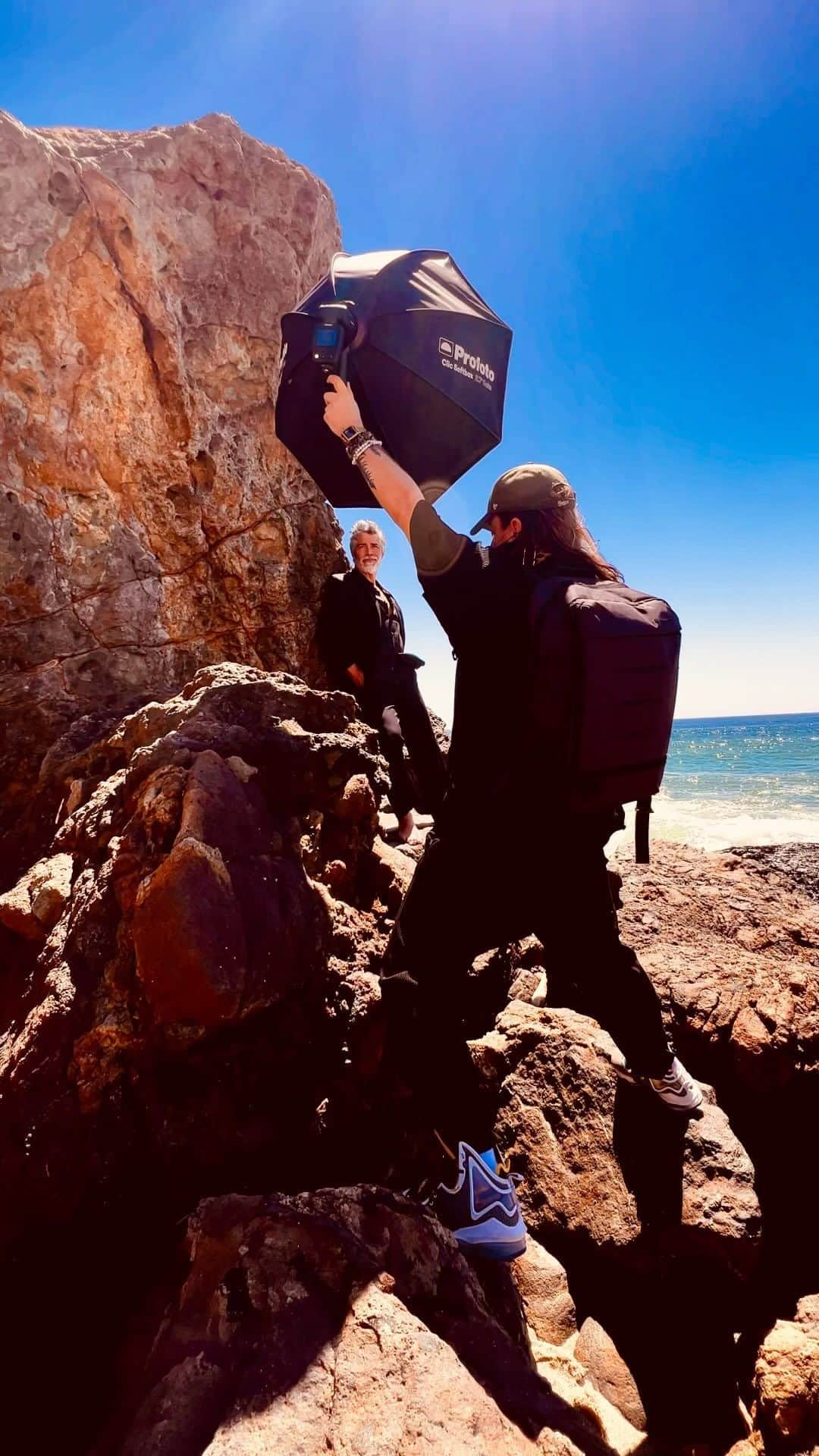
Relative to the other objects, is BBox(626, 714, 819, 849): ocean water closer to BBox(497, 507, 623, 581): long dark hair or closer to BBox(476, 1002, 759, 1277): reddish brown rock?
BBox(476, 1002, 759, 1277): reddish brown rock

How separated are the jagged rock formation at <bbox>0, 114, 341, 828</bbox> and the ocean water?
593cm

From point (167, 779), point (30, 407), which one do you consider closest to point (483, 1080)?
point (167, 779)

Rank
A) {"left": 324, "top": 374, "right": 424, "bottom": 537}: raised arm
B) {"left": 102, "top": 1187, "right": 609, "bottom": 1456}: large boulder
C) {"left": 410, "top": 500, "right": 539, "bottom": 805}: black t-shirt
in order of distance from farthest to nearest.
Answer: {"left": 324, "top": 374, "right": 424, "bottom": 537}: raised arm → {"left": 410, "top": 500, "right": 539, "bottom": 805}: black t-shirt → {"left": 102, "top": 1187, "right": 609, "bottom": 1456}: large boulder

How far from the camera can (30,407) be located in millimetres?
3855

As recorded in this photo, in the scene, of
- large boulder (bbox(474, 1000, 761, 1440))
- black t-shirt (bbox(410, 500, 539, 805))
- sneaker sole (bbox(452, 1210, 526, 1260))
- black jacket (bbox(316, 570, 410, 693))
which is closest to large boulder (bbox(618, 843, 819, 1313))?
large boulder (bbox(474, 1000, 761, 1440))

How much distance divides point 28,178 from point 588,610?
460cm

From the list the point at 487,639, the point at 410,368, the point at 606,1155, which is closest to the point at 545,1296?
the point at 606,1155

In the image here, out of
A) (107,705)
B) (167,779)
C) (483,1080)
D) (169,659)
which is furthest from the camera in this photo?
(169,659)

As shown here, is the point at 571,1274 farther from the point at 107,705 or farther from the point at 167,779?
the point at 107,705

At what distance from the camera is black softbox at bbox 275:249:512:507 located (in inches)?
88.4

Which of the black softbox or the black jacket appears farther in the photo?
the black jacket

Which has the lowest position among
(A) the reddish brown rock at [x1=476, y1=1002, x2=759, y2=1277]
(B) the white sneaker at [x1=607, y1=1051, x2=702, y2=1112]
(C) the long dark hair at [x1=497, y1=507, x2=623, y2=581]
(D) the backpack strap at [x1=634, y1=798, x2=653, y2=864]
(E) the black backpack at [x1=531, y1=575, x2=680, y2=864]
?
(A) the reddish brown rock at [x1=476, y1=1002, x2=759, y2=1277]

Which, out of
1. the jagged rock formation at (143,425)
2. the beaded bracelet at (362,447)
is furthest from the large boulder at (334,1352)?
the jagged rock formation at (143,425)

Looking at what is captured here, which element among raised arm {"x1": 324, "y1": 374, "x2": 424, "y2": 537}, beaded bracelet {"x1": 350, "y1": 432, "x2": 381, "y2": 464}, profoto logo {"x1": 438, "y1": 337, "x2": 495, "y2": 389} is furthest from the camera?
profoto logo {"x1": 438, "y1": 337, "x2": 495, "y2": 389}
